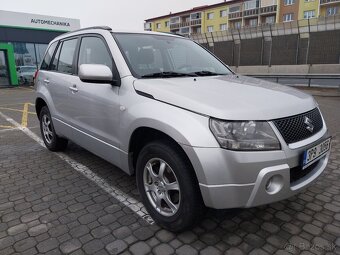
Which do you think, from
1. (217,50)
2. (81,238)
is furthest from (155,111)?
(217,50)

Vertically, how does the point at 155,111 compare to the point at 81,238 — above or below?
above

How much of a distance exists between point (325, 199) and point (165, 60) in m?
2.38

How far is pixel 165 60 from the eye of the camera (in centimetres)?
339

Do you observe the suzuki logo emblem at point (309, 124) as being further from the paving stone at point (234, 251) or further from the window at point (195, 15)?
the window at point (195, 15)

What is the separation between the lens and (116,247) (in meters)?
2.50

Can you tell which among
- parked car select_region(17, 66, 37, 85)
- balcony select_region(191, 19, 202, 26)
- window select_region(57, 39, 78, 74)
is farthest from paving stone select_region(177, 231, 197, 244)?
balcony select_region(191, 19, 202, 26)

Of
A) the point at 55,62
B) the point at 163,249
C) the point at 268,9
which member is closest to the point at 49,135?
the point at 55,62

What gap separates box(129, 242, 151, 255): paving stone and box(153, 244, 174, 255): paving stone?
63 mm

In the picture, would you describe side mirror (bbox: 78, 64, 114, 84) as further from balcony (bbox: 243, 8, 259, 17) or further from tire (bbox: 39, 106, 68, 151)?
balcony (bbox: 243, 8, 259, 17)

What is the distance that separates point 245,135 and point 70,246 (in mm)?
1720

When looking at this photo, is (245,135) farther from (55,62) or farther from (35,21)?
(35,21)

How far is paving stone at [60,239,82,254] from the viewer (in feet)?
8.09

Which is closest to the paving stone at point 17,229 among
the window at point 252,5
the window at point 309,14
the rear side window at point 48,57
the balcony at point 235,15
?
the rear side window at point 48,57

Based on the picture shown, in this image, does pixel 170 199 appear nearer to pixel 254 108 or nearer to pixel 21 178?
pixel 254 108
